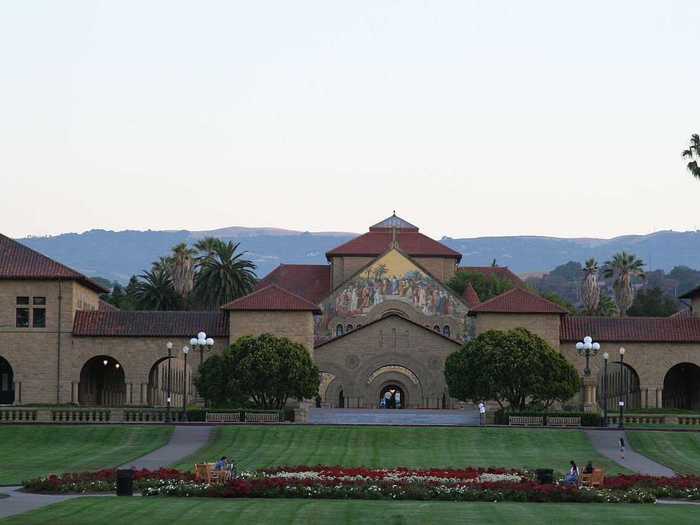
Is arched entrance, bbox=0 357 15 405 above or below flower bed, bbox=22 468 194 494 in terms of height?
above

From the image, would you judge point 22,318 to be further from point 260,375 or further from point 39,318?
point 260,375

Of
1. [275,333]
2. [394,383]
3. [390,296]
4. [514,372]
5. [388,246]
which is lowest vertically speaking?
[394,383]

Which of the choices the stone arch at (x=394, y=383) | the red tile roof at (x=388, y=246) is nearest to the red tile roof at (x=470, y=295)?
the red tile roof at (x=388, y=246)

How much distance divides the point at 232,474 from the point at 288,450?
672 inches

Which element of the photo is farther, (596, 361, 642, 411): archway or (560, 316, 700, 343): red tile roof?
(596, 361, 642, 411): archway

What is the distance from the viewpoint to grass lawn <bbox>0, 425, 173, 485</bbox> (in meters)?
56.2

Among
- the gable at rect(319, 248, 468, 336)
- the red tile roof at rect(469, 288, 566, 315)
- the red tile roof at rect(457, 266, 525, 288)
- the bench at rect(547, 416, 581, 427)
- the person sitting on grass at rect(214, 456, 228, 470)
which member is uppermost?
the red tile roof at rect(457, 266, 525, 288)

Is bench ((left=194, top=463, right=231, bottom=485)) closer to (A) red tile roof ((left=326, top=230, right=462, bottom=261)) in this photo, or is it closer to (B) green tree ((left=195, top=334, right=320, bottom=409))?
(B) green tree ((left=195, top=334, right=320, bottom=409))

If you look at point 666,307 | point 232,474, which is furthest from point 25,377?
point 666,307

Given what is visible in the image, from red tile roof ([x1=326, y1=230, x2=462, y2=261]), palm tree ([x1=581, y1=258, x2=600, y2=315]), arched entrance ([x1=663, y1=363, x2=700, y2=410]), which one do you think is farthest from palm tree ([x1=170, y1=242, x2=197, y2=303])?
arched entrance ([x1=663, y1=363, x2=700, y2=410])

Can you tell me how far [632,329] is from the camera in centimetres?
9600

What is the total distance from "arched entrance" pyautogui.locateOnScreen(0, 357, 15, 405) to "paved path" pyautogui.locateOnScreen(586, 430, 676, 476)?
37543 millimetres

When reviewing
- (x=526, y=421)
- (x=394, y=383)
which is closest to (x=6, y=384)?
(x=394, y=383)

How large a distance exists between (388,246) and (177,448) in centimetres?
6226
